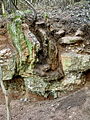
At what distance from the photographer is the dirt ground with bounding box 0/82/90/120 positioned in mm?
4949

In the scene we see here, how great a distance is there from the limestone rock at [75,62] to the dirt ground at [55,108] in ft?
1.60

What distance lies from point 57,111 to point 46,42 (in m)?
2.00

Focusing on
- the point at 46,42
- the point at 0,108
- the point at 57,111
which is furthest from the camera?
the point at 46,42

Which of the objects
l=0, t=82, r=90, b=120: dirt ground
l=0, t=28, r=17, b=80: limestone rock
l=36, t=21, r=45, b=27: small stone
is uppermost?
l=36, t=21, r=45, b=27: small stone

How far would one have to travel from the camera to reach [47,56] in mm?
6305

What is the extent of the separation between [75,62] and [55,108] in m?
1.28

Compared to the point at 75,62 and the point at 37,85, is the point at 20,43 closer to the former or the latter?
the point at 37,85

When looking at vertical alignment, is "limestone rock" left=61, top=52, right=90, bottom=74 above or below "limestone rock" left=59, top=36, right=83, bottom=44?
below

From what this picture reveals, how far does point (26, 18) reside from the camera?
6.61 m

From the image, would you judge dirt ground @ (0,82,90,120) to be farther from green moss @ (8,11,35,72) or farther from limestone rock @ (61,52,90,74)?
green moss @ (8,11,35,72)

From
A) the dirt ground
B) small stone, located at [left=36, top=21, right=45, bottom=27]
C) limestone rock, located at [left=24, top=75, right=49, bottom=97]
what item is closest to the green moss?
limestone rock, located at [left=24, top=75, right=49, bottom=97]

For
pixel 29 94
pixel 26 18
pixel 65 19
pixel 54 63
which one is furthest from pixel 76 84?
pixel 26 18

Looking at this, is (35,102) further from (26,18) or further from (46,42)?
(26,18)

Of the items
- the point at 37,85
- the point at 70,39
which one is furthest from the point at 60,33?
the point at 37,85
